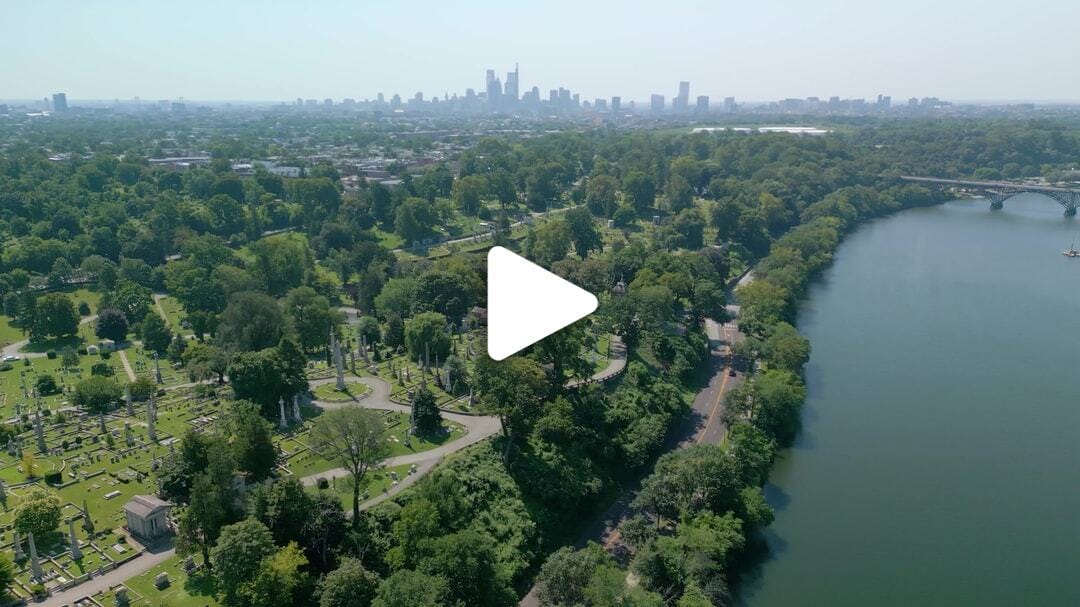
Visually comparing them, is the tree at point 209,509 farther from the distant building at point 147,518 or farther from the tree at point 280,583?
the tree at point 280,583

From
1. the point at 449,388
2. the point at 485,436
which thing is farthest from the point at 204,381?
the point at 485,436

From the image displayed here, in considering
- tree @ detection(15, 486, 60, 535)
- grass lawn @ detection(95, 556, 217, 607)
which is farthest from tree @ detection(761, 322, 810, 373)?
tree @ detection(15, 486, 60, 535)

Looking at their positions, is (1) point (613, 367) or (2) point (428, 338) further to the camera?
(1) point (613, 367)

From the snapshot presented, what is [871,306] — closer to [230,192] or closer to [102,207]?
[230,192]

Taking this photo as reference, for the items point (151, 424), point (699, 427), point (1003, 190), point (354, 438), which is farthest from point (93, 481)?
point (1003, 190)

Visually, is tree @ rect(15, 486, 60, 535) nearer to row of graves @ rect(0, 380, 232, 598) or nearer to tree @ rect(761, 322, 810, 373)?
row of graves @ rect(0, 380, 232, 598)

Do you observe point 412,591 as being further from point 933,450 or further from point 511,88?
point 511,88
